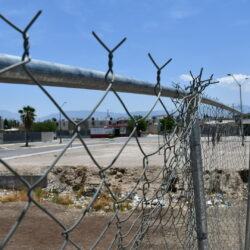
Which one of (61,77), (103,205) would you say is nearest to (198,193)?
(61,77)

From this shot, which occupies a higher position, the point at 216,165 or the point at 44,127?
the point at 44,127

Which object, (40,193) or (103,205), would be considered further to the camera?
(40,193)

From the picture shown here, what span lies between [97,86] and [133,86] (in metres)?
0.30

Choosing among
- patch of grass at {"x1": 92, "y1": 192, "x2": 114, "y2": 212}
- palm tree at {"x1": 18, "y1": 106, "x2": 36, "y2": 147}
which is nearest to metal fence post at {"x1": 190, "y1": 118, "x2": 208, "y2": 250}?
patch of grass at {"x1": 92, "y1": 192, "x2": 114, "y2": 212}

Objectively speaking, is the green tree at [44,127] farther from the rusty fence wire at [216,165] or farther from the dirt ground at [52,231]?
the rusty fence wire at [216,165]

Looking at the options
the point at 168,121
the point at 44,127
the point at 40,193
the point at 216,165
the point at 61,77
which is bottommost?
the point at 40,193

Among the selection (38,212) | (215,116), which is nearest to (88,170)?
(38,212)

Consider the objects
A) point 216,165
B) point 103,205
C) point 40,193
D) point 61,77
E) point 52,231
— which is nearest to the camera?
point 61,77

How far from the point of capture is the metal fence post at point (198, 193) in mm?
2316

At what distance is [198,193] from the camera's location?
236 cm

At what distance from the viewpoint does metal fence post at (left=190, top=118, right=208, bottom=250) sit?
2.32m

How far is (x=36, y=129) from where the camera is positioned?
313 feet

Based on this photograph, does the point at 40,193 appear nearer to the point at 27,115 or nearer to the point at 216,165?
the point at 216,165

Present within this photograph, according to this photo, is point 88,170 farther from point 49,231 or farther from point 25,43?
point 25,43
